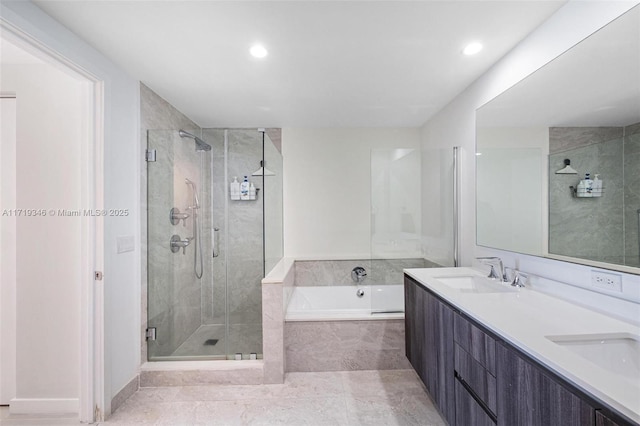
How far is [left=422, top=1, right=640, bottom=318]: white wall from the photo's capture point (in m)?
1.33

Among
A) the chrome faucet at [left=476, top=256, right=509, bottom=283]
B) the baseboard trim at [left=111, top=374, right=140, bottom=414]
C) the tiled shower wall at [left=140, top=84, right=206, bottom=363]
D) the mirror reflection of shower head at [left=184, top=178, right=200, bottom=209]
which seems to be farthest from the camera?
the mirror reflection of shower head at [left=184, top=178, right=200, bottom=209]

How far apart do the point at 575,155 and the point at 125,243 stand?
9.20 feet

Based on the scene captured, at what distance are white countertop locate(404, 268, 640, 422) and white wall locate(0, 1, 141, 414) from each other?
211cm

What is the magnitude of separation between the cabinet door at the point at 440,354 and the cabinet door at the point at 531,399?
43cm

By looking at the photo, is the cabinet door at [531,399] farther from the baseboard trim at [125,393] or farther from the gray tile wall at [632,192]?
the baseboard trim at [125,393]

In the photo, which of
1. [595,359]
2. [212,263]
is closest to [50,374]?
[212,263]

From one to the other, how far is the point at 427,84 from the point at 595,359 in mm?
2042

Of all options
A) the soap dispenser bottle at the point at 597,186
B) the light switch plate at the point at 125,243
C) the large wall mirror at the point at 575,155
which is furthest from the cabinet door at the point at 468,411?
the light switch plate at the point at 125,243

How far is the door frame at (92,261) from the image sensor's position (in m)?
1.84

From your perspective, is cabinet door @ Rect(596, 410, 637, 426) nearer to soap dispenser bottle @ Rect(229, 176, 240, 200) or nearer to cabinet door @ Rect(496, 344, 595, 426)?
cabinet door @ Rect(496, 344, 595, 426)

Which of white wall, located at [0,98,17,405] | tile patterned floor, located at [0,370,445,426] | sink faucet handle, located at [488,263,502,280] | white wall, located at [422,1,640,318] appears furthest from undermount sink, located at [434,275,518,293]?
white wall, located at [0,98,17,405]

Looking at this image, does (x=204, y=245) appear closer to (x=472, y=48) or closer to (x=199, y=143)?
(x=199, y=143)

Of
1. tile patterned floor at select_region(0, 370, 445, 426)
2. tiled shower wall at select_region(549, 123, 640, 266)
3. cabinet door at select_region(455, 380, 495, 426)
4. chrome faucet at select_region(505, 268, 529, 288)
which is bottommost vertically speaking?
tile patterned floor at select_region(0, 370, 445, 426)

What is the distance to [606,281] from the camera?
1269 millimetres
